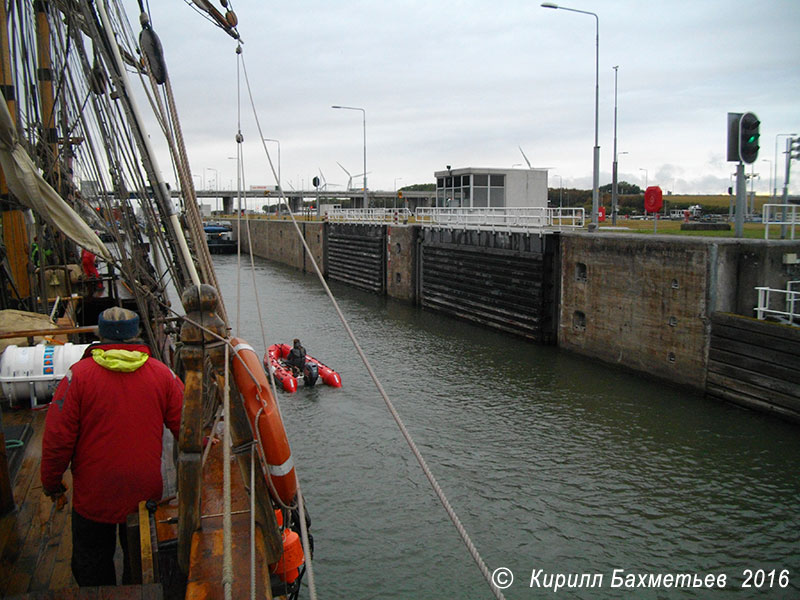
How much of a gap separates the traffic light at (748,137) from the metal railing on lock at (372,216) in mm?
24858

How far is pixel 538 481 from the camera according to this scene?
13.3m

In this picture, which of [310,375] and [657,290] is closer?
[310,375]

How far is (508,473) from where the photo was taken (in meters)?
13.6

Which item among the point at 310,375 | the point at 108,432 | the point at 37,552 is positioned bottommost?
the point at 310,375

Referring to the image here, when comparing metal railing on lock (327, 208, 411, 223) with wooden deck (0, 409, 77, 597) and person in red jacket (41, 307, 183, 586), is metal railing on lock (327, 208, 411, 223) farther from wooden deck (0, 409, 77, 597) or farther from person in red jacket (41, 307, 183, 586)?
person in red jacket (41, 307, 183, 586)

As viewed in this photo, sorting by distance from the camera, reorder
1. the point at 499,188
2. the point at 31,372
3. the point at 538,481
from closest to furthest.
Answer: the point at 31,372 → the point at 538,481 → the point at 499,188

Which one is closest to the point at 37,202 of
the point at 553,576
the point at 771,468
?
the point at 553,576

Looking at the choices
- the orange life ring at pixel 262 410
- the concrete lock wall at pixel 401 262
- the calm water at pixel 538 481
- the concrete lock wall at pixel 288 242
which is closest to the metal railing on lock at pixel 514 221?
the concrete lock wall at pixel 401 262

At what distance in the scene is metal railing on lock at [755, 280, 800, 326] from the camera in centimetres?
1670

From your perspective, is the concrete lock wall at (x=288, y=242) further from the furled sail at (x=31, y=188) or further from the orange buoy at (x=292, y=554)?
the orange buoy at (x=292, y=554)

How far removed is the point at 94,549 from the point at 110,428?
3.21 ft

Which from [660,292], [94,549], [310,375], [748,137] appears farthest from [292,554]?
[660,292]

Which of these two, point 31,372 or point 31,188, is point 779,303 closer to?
point 31,372

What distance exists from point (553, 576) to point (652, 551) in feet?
6.36
